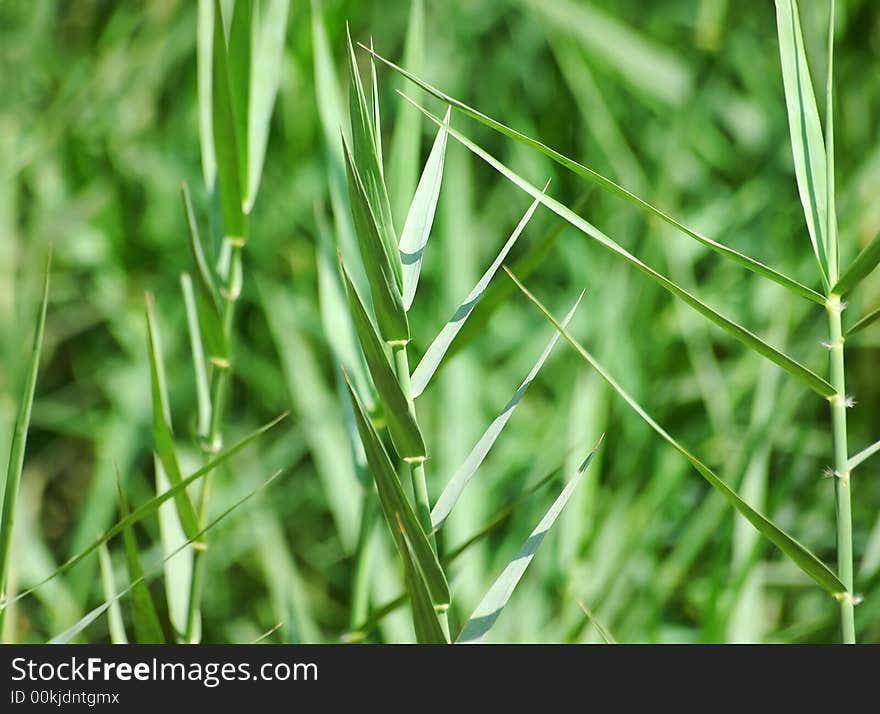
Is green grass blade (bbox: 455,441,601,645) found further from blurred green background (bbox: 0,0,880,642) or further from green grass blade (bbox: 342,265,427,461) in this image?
blurred green background (bbox: 0,0,880,642)

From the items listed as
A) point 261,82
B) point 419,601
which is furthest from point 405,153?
point 419,601

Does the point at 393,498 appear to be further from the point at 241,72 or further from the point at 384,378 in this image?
the point at 241,72

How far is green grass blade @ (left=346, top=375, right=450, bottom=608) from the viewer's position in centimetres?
18

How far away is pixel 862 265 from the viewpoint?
181mm

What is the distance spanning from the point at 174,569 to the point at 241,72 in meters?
0.15

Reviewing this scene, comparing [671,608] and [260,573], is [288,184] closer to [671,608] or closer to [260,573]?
[260,573]

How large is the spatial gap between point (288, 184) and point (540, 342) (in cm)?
19

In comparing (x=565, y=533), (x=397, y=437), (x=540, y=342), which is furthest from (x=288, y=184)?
(x=397, y=437)

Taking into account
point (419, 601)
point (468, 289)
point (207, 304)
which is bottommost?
point (419, 601)

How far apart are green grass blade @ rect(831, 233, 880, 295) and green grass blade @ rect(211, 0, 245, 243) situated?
0.16 metres

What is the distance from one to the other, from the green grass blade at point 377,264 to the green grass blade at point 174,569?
0.12 metres

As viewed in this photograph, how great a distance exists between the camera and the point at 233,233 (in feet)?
0.85

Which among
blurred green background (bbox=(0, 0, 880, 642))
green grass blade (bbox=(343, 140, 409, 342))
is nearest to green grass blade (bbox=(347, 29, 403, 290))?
green grass blade (bbox=(343, 140, 409, 342))

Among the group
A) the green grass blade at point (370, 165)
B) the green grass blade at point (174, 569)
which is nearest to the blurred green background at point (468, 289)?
the green grass blade at point (174, 569)
